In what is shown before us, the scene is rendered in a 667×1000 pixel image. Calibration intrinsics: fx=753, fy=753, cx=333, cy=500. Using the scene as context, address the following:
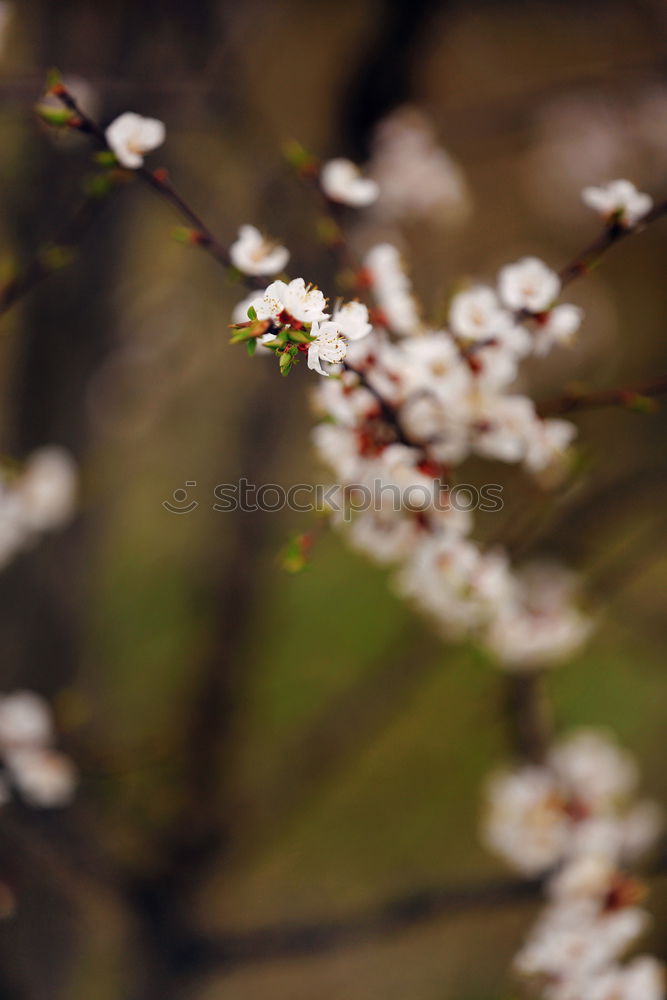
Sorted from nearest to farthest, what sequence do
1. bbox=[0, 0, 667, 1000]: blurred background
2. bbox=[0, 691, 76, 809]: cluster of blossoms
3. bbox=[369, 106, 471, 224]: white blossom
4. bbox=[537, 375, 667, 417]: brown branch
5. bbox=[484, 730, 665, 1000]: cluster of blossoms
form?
bbox=[537, 375, 667, 417]: brown branch
bbox=[484, 730, 665, 1000]: cluster of blossoms
bbox=[0, 691, 76, 809]: cluster of blossoms
bbox=[0, 0, 667, 1000]: blurred background
bbox=[369, 106, 471, 224]: white blossom

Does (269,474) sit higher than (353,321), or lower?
higher

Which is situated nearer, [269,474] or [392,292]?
[392,292]

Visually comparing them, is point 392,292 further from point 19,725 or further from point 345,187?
point 19,725

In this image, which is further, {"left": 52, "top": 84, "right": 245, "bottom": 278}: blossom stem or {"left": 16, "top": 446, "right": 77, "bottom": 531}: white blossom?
{"left": 16, "top": 446, "right": 77, "bottom": 531}: white blossom

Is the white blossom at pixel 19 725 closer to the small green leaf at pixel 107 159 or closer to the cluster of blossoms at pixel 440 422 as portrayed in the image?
the cluster of blossoms at pixel 440 422

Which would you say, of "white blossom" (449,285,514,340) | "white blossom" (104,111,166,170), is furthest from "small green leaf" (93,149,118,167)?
"white blossom" (449,285,514,340)

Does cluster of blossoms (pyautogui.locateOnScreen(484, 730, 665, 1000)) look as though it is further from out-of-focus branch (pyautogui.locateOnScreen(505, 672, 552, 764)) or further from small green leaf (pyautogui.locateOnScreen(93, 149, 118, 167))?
small green leaf (pyautogui.locateOnScreen(93, 149, 118, 167))

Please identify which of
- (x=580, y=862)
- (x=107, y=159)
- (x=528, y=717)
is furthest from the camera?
(x=528, y=717)

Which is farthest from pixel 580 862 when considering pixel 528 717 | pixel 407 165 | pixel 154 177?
pixel 407 165
